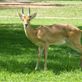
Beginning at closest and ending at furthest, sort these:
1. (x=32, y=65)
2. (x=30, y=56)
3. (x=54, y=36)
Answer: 1. (x=54, y=36)
2. (x=32, y=65)
3. (x=30, y=56)

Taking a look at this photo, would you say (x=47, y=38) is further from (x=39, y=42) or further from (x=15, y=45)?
(x=15, y=45)

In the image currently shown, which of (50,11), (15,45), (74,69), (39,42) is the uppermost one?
(39,42)

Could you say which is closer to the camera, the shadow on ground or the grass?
the grass

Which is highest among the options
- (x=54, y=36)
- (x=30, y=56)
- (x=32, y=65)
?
(x=54, y=36)

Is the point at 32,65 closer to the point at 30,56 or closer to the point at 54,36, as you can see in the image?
the point at 54,36

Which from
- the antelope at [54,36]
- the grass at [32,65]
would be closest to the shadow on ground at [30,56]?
the grass at [32,65]

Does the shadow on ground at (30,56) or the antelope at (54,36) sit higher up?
the antelope at (54,36)

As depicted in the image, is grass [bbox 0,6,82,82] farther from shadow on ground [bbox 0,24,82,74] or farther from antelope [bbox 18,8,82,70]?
antelope [bbox 18,8,82,70]

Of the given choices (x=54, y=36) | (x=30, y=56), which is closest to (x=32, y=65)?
(x=54, y=36)

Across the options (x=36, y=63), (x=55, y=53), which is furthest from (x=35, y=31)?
(x=55, y=53)

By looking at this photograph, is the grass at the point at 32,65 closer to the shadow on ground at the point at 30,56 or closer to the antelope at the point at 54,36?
the shadow on ground at the point at 30,56

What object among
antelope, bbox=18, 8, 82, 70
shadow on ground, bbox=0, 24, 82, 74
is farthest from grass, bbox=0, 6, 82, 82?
antelope, bbox=18, 8, 82, 70

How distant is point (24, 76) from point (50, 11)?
84.9 ft

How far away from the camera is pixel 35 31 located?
1025 centimetres
